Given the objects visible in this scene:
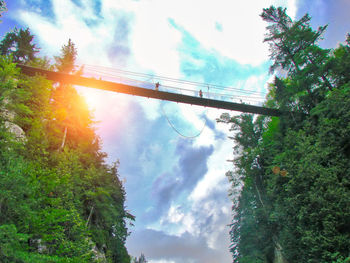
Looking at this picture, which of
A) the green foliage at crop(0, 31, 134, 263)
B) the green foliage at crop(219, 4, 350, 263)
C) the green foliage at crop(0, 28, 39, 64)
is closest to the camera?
the green foliage at crop(0, 31, 134, 263)

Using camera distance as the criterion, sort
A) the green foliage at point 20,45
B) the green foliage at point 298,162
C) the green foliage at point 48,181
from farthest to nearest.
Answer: the green foliage at point 20,45
the green foliage at point 298,162
the green foliage at point 48,181

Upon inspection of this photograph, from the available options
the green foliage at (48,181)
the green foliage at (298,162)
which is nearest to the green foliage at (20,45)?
the green foliage at (48,181)

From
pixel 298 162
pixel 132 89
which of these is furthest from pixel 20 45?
pixel 298 162

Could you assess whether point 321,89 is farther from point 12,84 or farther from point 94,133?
point 12,84

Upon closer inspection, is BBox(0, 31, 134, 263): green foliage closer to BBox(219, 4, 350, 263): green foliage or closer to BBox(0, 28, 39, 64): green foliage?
BBox(0, 28, 39, 64): green foliage

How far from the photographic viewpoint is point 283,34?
82.3ft

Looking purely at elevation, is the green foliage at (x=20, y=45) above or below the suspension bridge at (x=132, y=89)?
above

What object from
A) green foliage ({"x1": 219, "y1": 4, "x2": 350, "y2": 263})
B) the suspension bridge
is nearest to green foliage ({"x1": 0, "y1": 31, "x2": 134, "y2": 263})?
the suspension bridge

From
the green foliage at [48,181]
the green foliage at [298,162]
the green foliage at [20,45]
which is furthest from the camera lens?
the green foliage at [20,45]

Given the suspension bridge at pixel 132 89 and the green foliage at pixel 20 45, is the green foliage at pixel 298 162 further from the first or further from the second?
the green foliage at pixel 20 45

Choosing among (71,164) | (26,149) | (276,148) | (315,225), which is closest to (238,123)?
(276,148)

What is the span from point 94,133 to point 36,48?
16.9 m

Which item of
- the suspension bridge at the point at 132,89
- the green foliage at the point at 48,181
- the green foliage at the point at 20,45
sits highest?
the green foliage at the point at 20,45

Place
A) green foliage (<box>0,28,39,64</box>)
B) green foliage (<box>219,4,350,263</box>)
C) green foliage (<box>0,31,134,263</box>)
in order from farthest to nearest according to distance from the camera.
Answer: green foliage (<box>0,28,39,64</box>), green foliage (<box>219,4,350,263</box>), green foliage (<box>0,31,134,263</box>)
